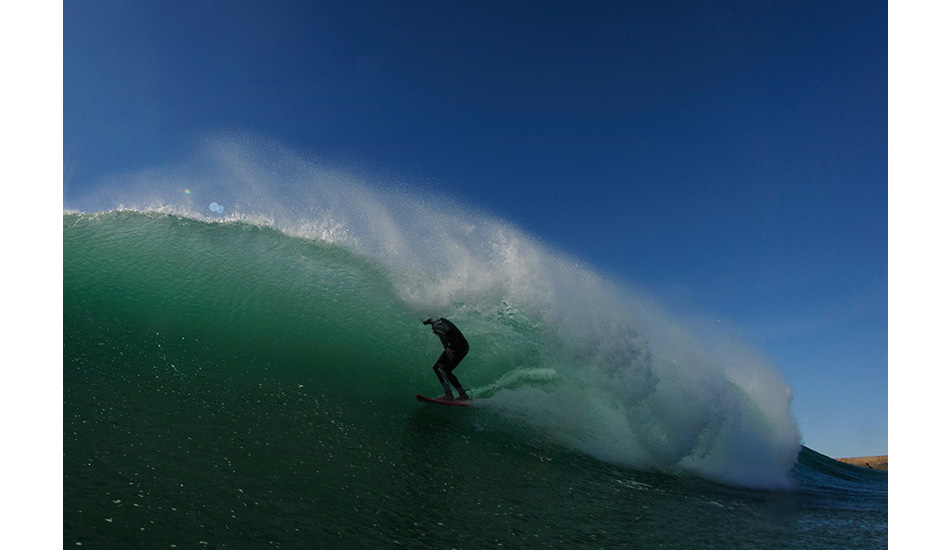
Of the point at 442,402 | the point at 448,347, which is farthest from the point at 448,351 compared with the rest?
the point at 442,402

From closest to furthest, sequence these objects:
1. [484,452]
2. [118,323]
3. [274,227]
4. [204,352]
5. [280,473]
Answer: [280,473], [484,452], [204,352], [118,323], [274,227]

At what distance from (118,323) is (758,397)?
36.2ft

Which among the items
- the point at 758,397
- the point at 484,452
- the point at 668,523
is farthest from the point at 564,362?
the point at 758,397

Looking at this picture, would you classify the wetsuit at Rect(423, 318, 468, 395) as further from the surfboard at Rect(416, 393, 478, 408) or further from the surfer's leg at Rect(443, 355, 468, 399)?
the surfboard at Rect(416, 393, 478, 408)

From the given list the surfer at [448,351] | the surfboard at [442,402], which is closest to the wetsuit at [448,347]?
the surfer at [448,351]

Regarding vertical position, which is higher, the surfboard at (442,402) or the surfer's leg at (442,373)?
the surfer's leg at (442,373)

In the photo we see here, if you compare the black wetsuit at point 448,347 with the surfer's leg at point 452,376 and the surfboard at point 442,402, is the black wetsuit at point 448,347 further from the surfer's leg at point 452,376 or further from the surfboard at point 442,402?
the surfboard at point 442,402

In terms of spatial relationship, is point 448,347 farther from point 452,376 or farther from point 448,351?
point 452,376

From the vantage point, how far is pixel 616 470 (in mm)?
5426

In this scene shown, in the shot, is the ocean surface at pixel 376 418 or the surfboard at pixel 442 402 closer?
the ocean surface at pixel 376 418

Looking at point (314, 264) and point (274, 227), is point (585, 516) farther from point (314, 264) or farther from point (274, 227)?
point (274, 227)

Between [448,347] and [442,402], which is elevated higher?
[448,347]

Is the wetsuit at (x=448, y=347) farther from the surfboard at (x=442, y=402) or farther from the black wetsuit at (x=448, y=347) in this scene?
the surfboard at (x=442, y=402)

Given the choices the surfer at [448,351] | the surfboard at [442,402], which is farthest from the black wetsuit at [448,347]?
the surfboard at [442,402]
